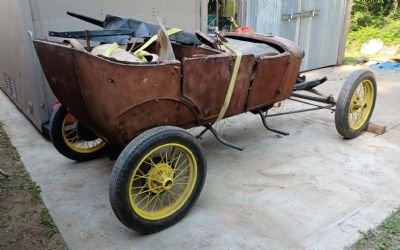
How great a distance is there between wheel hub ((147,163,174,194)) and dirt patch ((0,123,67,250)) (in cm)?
76

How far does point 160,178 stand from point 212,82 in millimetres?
926

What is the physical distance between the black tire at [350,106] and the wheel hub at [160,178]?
Answer: 2286 millimetres

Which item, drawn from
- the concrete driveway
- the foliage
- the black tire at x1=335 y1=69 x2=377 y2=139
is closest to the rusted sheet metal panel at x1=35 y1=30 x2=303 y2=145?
the concrete driveway

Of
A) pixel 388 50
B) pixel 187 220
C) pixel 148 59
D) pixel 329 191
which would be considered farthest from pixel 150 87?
pixel 388 50

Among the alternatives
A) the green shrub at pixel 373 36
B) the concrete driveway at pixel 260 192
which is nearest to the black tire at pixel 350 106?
the concrete driveway at pixel 260 192

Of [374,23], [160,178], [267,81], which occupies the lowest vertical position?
[160,178]

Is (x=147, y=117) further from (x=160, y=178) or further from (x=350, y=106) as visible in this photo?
(x=350, y=106)

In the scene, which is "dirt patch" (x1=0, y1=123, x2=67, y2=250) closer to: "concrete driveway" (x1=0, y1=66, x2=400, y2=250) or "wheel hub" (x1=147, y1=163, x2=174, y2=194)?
"concrete driveway" (x1=0, y1=66, x2=400, y2=250)

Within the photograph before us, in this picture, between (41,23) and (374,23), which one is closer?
(41,23)

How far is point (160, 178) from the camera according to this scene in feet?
9.07

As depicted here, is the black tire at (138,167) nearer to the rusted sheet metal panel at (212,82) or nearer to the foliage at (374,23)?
the rusted sheet metal panel at (212,82)

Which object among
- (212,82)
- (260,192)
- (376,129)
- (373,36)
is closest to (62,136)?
(212,82)

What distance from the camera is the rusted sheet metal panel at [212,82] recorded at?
292 centimetres

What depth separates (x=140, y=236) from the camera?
2.73 metres
